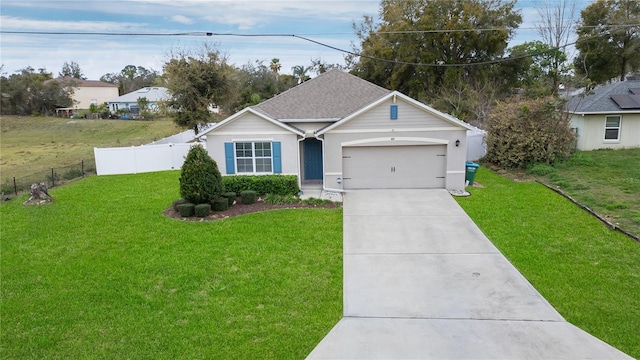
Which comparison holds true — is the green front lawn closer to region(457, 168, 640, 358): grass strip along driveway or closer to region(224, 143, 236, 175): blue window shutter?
region(457, 168, 640, 358): grass strip along driveway

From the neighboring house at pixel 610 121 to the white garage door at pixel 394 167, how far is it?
11.0 m

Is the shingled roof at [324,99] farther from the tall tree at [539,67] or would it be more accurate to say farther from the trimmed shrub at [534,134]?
the tall tree at [539,67]

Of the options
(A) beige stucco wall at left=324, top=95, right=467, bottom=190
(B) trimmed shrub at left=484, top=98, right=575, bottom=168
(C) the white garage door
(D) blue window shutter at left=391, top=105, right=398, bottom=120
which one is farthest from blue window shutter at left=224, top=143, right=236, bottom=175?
(B) trimmed shrub at left=484, top=98, right=575, bottom=168

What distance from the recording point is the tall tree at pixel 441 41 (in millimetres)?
31359

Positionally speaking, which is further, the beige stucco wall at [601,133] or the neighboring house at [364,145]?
the beige stucco wall at [601,133]

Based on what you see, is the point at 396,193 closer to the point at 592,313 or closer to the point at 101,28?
the point at 592,313

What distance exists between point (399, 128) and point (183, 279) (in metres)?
10.1

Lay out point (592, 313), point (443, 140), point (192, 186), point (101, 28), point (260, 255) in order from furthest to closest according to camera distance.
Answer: point (443, 140), point (101, 28), point (192, 186), point (260, 255), point (592, 313)

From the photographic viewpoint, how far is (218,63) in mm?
28047

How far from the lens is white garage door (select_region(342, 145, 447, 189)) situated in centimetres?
1644

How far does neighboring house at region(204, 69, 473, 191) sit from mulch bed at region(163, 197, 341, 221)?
2129 mm

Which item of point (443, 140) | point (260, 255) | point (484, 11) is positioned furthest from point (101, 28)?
point (484, 11)

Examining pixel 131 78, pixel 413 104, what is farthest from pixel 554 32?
pixel 131 78

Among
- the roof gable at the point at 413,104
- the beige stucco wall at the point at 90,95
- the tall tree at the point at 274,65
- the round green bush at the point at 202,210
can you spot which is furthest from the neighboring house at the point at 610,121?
the beige stucco wall at the point at 90,95
